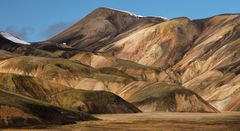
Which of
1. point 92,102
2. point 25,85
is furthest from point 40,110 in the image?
point 25,85

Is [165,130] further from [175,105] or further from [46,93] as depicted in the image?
[175,105]

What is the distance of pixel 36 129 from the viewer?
89938 mm

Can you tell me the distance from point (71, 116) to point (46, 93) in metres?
57.2

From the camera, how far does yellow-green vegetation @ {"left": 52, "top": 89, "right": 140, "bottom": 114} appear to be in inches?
6565

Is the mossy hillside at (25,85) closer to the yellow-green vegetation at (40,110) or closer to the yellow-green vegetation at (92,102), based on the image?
the yellow-green vegetation at (92,102)

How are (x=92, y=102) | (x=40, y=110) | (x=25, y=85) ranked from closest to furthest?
1. (x=40, y=110)
2. (x=92, y=102)
3. (x=25, y=85)

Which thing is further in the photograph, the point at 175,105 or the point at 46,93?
the point at 175,105

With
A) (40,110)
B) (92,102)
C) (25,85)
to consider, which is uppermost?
(25,85)

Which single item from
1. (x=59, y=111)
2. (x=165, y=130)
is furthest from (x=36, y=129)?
(x=59, y=111)

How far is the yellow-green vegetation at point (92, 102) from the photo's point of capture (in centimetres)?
16675

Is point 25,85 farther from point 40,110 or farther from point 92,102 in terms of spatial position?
point 40,110

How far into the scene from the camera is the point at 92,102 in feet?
556

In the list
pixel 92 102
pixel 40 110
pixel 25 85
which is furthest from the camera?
pixel 25 85

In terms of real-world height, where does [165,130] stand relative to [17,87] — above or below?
below
